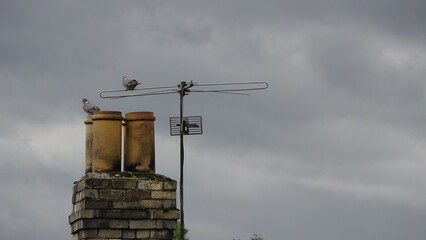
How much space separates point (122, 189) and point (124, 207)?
0.29m

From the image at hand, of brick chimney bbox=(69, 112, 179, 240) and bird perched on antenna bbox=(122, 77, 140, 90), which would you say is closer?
brick chimney bbox=(69, 112, 179, 240)

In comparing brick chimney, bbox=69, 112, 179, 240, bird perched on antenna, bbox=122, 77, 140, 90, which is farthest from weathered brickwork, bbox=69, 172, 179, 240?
bird perched on antenna, bbox=122, 77, 140, 90

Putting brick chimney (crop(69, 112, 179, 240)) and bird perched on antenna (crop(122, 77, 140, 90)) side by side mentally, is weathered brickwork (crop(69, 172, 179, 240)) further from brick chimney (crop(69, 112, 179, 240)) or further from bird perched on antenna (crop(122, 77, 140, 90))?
bird perched on antenna (crop(122, 77, 140, 90))

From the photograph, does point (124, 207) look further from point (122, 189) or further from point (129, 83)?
point (129, 83)

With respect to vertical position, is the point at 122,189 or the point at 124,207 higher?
the point at 122,189

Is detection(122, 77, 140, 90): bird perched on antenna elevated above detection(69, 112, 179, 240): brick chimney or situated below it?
above

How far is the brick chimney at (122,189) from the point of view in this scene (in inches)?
628

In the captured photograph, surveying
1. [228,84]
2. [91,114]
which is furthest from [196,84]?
[91,114]

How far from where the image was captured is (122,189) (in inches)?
637

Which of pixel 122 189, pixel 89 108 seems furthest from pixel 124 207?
pixel 89 108

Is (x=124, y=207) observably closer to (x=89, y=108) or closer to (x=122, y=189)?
(x=122, y=189)

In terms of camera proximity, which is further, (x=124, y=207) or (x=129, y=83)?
(x=129, y=83)

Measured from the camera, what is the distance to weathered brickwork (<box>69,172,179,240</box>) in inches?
627

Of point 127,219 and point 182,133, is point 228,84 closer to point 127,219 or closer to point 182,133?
point 182,133
